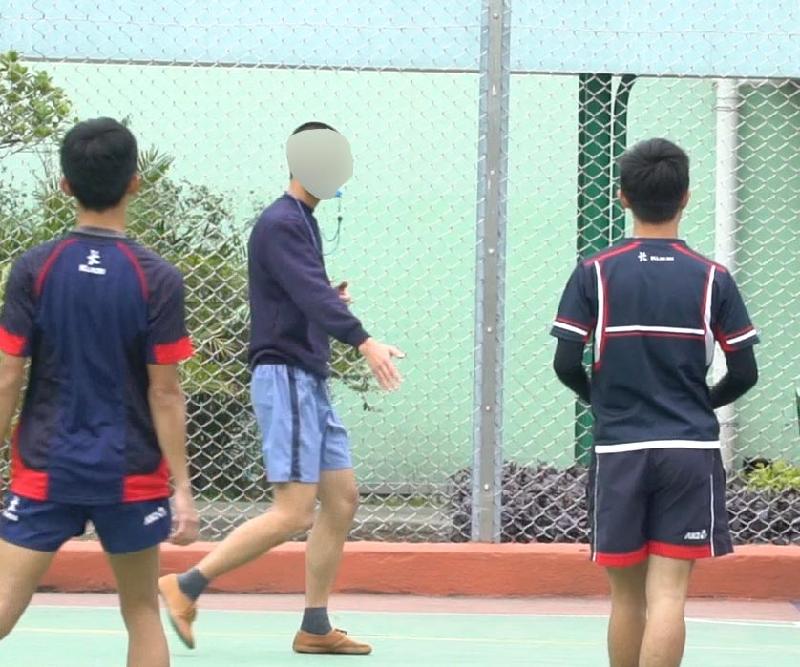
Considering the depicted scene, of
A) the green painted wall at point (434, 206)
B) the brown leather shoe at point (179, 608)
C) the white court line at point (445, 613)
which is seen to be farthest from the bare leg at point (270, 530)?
the green painted wall at point (434, 206)

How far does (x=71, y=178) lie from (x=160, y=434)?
651 millimetres

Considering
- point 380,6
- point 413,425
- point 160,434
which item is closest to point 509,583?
point 413,425

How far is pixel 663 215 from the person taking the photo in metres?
4.64

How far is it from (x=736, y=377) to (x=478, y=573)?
8.83 ft

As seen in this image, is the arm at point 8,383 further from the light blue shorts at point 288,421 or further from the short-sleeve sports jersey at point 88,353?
the light blue shorts at point 288,421

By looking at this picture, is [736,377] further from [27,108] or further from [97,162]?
[27,108]

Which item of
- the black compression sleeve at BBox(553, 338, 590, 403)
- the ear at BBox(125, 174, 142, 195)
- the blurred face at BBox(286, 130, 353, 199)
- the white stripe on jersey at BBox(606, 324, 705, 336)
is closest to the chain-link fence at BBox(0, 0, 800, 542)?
the blurred face at BBox(286, 130, 353, 199)

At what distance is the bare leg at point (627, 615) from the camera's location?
15.5 ft

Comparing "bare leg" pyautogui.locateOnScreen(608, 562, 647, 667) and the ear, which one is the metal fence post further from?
the ear

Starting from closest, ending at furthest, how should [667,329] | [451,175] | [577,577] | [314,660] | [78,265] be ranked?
[78,265] < [667,329] < [314,660] < [577,577] < [451,175]

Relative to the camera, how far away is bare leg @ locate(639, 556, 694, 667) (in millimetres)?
4535

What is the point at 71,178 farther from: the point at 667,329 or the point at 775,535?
the point at 775,535

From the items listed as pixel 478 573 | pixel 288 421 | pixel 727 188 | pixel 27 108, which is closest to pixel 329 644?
pixel 288 421

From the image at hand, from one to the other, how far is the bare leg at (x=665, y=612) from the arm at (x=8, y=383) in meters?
1.74
